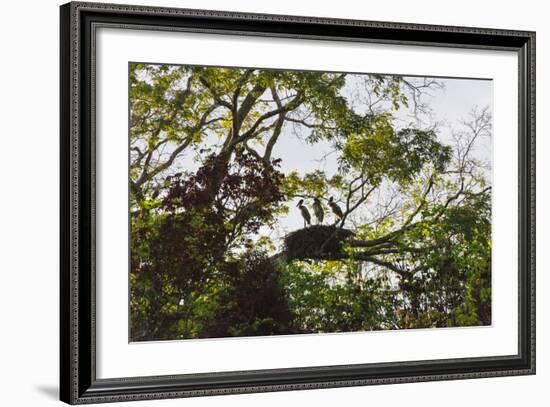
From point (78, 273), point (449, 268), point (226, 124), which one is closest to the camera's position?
point (78, 273)

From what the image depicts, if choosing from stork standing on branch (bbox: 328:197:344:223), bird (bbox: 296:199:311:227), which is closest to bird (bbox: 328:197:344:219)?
stork standing on branch (bbox: 328:197:344:223)

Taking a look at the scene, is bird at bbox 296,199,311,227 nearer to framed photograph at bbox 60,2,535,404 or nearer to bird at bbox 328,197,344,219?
framed photograph at bbox 60,2,535,404

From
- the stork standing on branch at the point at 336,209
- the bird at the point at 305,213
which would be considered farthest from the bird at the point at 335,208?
the bird at the point at 305,213

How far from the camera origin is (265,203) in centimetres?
472

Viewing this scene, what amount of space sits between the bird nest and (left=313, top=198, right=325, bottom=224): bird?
0.11 ft

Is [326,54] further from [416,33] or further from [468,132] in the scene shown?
[468,132]

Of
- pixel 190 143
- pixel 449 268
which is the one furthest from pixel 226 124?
pixel 449 268

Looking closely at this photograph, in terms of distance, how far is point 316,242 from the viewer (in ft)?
15.7

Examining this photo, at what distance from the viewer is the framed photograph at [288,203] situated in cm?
440

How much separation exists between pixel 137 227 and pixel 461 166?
1532mm

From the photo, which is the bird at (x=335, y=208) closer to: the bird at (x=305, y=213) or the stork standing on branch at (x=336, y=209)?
the stork standing on branch at (x=336, y=209)

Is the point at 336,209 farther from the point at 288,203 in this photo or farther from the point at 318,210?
the point at 288,203

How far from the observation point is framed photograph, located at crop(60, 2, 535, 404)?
440 centimetres

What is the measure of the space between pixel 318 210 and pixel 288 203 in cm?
14
